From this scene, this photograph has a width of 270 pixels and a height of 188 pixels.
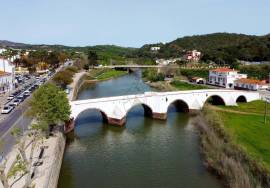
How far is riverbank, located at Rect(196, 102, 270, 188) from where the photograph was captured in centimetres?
2811

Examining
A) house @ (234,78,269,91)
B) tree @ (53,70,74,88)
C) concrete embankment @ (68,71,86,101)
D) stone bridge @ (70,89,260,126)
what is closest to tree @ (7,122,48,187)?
stone bridge @ (70,89,260,126)

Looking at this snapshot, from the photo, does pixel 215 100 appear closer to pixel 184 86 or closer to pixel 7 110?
pixel 184 86

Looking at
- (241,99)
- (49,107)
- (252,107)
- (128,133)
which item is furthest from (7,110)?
(241,99)

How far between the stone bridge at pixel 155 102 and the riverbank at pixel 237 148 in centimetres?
690

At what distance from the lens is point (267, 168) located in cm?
2927

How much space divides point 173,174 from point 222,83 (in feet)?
184

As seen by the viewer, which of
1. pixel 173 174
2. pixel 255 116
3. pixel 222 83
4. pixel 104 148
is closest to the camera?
pixel 173 174

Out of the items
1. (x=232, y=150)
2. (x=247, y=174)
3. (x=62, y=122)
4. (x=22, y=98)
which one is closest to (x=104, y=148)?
(x=62, y=122)

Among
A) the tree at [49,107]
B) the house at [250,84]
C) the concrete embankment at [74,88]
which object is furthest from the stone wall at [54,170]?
the house at [250,84]

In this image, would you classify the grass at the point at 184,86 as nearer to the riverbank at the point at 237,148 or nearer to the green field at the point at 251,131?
the green field at the point at 251,131

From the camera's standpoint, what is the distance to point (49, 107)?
126ft

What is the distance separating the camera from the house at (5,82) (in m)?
68.2

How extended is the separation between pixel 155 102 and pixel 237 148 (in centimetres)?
2186

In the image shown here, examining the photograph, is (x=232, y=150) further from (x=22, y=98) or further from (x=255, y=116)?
(x=22, y=98)
